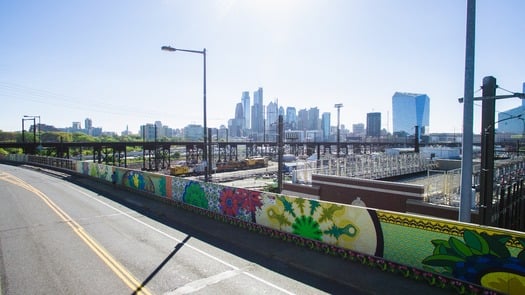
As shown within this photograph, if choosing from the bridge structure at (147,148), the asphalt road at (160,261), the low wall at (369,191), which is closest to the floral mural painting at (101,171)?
the bridge structure at (147,148)

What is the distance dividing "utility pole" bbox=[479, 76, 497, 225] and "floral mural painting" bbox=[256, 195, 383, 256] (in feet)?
9.43

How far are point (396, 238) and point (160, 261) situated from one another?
7315 millimetres

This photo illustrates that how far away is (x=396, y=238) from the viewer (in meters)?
8.86

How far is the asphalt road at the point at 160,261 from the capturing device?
26.0 feet

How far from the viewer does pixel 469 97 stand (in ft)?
24.3

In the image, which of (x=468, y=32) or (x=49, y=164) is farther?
(x=49, y=164)

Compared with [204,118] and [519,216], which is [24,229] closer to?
Result: [204,118]

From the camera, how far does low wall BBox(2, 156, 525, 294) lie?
22.9ft

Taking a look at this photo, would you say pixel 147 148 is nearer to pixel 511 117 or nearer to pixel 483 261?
pixel 511 117

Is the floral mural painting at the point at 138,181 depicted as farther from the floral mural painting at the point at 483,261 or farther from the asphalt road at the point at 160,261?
the floral mural painting at the point at 483,261

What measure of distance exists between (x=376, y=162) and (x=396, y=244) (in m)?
15.9

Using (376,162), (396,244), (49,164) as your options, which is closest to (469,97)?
(396,244)

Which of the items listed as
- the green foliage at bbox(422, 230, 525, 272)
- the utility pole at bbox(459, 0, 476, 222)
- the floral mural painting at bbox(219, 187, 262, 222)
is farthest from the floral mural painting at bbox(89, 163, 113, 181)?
the utility pole at bbox(459, 0, 476, 222)

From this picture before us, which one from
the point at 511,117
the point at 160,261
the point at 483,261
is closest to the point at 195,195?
the point at 160,261
